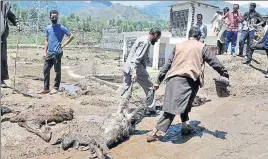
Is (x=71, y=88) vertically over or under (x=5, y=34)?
under

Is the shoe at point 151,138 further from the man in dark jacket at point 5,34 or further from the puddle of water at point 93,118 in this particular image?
the man in dark jacket at point 5,34

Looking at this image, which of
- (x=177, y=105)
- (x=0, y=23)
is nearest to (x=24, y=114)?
(x=0, y=23)

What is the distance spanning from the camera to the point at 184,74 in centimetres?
510

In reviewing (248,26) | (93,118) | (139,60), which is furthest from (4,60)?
(248,26)

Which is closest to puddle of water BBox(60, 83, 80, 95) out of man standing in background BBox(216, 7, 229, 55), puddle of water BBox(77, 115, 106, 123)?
puddle of water BBox(77, 115, 106, 123)

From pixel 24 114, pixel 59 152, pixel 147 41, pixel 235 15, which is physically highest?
pixel 235 15

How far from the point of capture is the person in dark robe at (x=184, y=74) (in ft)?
16.8

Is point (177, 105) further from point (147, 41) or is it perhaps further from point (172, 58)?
point (147, 41)

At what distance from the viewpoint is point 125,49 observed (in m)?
25.8

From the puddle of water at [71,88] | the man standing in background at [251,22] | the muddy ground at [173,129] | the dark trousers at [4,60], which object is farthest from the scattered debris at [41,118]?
the man standing in background at [251,22]

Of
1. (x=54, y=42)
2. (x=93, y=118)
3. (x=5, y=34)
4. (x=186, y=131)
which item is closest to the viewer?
(x=186, y=131)

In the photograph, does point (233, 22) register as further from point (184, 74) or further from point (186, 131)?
point (184, 74)

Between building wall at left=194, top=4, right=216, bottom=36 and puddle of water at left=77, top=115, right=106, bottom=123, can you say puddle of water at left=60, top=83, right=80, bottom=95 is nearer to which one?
puddle of water at left=77, top=115, right=106, bottom=123

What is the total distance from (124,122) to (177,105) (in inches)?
41.5
